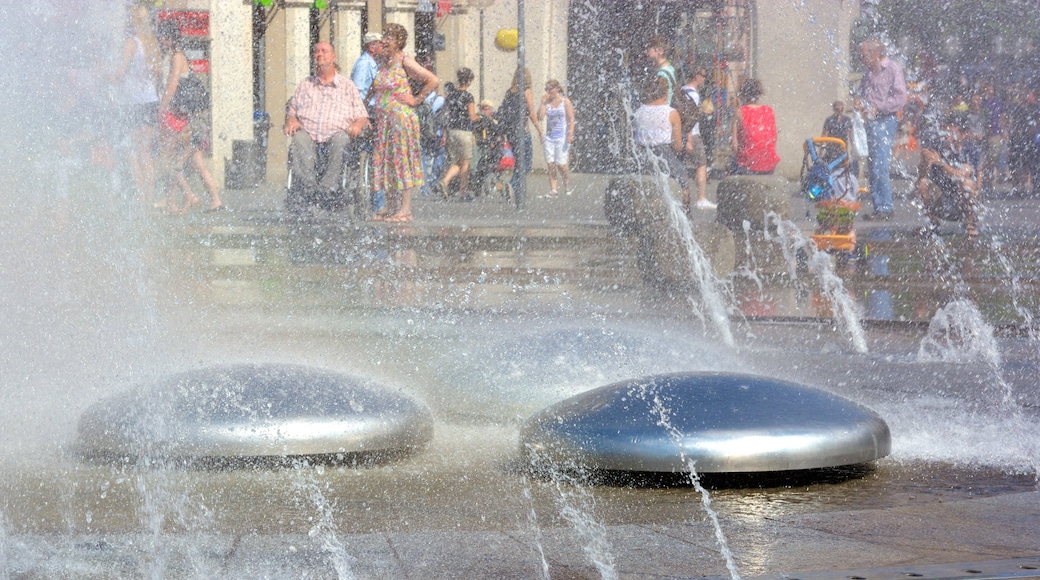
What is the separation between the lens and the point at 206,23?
18328 mm

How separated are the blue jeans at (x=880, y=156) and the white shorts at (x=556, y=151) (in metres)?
3.68

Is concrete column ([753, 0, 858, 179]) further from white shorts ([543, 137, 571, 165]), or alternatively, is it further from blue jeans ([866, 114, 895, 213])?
blue jeans ([866, 114, 895, 213])

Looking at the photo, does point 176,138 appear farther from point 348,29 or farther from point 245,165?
point 348,29

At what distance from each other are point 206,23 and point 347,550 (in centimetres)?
1609

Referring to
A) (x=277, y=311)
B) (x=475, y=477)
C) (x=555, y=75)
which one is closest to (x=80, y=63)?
(x=277, y=311)

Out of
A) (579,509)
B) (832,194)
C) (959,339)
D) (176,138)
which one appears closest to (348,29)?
(176,138)

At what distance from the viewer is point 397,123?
39.5 feet

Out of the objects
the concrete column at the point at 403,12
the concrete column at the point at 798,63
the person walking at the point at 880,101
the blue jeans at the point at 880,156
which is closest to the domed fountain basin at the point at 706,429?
the person walking at the point at 880,101

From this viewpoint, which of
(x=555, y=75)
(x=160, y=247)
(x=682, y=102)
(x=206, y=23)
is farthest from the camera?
(x=555, y=75)

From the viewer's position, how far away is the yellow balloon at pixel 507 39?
21.1 meters

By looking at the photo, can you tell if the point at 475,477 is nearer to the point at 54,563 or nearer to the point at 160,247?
the point at 54,563

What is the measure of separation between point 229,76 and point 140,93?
935 centimetres

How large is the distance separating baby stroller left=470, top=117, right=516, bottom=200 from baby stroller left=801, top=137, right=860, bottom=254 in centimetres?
578

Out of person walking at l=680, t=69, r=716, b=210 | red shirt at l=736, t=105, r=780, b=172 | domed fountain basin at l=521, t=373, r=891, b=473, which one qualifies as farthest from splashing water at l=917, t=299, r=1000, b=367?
person walking at l=680, t=69, r=716, b=210
